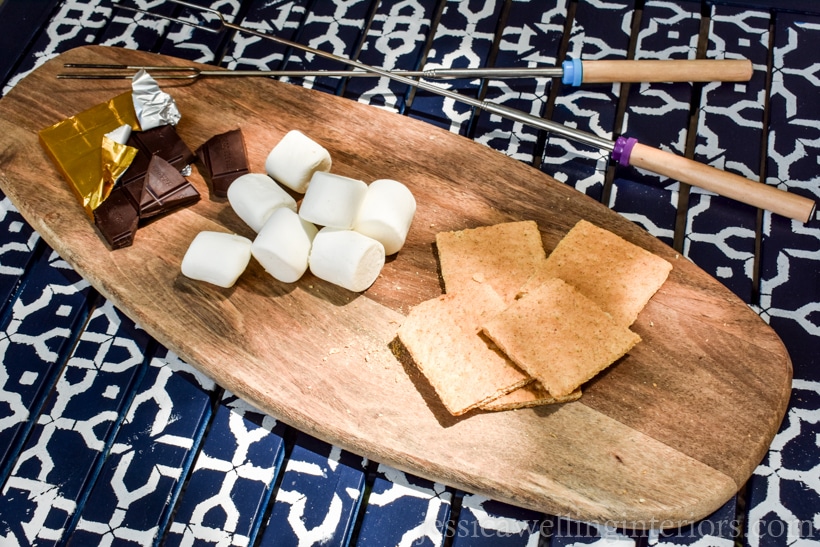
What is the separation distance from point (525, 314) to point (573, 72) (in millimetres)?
644

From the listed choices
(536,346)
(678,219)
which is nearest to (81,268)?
(536,346)

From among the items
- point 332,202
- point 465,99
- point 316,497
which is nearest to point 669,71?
point 465,99

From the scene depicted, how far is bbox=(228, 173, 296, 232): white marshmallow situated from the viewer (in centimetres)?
154

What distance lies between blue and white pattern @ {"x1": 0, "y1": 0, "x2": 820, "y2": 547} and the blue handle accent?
86 millimetres

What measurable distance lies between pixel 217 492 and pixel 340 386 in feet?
1.04

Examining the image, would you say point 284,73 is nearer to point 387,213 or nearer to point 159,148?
point 159,148

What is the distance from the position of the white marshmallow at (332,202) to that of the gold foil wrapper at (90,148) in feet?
1.45

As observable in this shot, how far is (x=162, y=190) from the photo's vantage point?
160 centimetres

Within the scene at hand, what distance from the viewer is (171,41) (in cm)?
202

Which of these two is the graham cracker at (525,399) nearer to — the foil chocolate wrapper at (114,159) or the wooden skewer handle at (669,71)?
the wooden skewer handle at (669,71)

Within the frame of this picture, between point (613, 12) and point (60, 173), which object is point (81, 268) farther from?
point (613, 12)

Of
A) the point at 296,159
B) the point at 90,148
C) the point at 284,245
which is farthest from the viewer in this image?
the point at 90,148

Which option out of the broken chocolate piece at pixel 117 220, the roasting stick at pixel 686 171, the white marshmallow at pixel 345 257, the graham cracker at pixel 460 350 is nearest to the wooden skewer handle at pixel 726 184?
the roasting stick at pixel 686 171

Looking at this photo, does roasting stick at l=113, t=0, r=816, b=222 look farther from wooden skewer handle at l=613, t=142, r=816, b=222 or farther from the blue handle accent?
the blue handle accent
